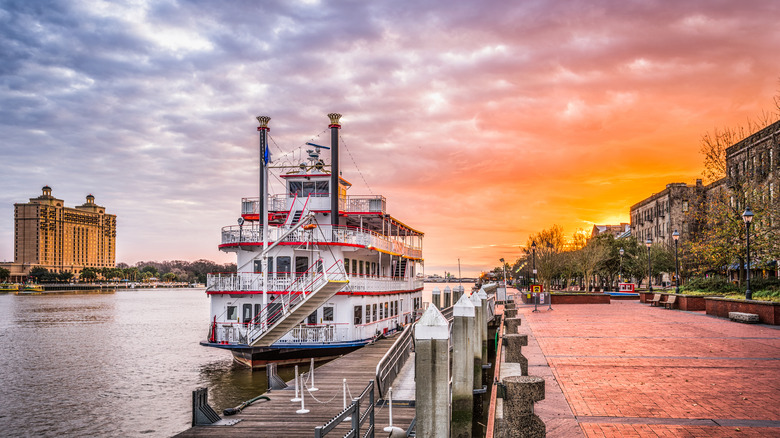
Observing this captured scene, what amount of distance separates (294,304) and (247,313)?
Result: 317 cm

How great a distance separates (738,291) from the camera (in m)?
33.1

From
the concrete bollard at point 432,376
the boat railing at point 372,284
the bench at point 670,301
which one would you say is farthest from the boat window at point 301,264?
the bench at point 670,301

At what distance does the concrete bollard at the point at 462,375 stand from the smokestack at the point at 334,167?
16216mm

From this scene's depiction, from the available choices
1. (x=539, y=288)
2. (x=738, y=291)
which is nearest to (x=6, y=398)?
→ (x=539, y=288)

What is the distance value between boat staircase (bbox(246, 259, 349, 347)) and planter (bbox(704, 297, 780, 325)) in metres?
16.7

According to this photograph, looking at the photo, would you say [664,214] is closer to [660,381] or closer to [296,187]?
[296,187]

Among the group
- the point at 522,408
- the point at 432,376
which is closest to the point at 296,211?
the point at 432,376

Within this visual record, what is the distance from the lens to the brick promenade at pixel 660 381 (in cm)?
831

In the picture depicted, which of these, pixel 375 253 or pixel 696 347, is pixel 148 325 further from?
pixel 696 347

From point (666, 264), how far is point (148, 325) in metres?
53.8

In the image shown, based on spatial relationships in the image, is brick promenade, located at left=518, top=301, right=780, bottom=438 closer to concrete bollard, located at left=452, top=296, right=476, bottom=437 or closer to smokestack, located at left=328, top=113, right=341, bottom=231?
concrete bollard, located at left=452, top=296, right=476, bottom=437

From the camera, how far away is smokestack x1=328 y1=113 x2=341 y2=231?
27.2 meters

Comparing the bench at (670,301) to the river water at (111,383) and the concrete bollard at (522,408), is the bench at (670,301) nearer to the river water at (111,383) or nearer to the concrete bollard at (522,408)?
the river water at (111,383)

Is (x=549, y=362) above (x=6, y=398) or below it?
above
